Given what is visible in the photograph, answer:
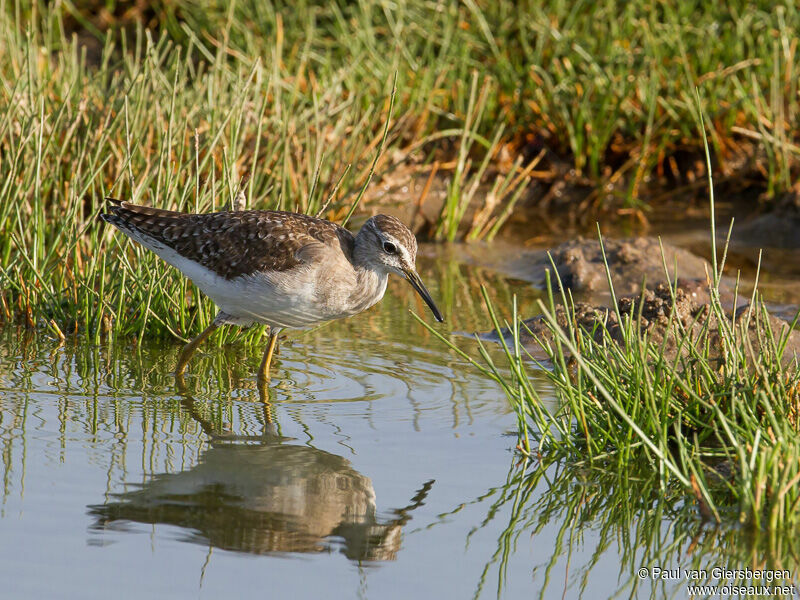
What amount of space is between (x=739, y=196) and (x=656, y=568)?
700 centimetres

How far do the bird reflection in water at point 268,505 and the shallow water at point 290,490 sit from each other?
10 millimetres

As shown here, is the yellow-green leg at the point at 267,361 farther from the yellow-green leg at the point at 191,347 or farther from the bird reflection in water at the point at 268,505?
the bird reflection in water at the point at 268,505

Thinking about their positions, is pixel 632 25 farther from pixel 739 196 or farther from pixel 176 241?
pixel 176 241

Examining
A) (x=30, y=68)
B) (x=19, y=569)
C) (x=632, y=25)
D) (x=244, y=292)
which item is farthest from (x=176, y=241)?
(x=632, y=25)

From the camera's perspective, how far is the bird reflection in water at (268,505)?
4199 mm

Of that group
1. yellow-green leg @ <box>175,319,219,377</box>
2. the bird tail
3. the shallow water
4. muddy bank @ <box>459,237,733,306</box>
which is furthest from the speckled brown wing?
muddy bank @ <box>459,237,733,306</box>

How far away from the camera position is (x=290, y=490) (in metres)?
4.71

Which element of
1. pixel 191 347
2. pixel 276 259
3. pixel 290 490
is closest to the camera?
pixel 290 490

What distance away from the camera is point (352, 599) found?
3.79 m

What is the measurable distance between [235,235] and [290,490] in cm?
181

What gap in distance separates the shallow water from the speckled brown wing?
695 mm

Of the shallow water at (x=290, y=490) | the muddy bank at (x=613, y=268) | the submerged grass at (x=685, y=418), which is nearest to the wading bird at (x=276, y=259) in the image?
the shallow water at (x=290, y=490)

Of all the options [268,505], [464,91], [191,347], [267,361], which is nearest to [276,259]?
[267,361]

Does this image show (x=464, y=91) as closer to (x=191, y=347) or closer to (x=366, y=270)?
(x=366, y=270)
